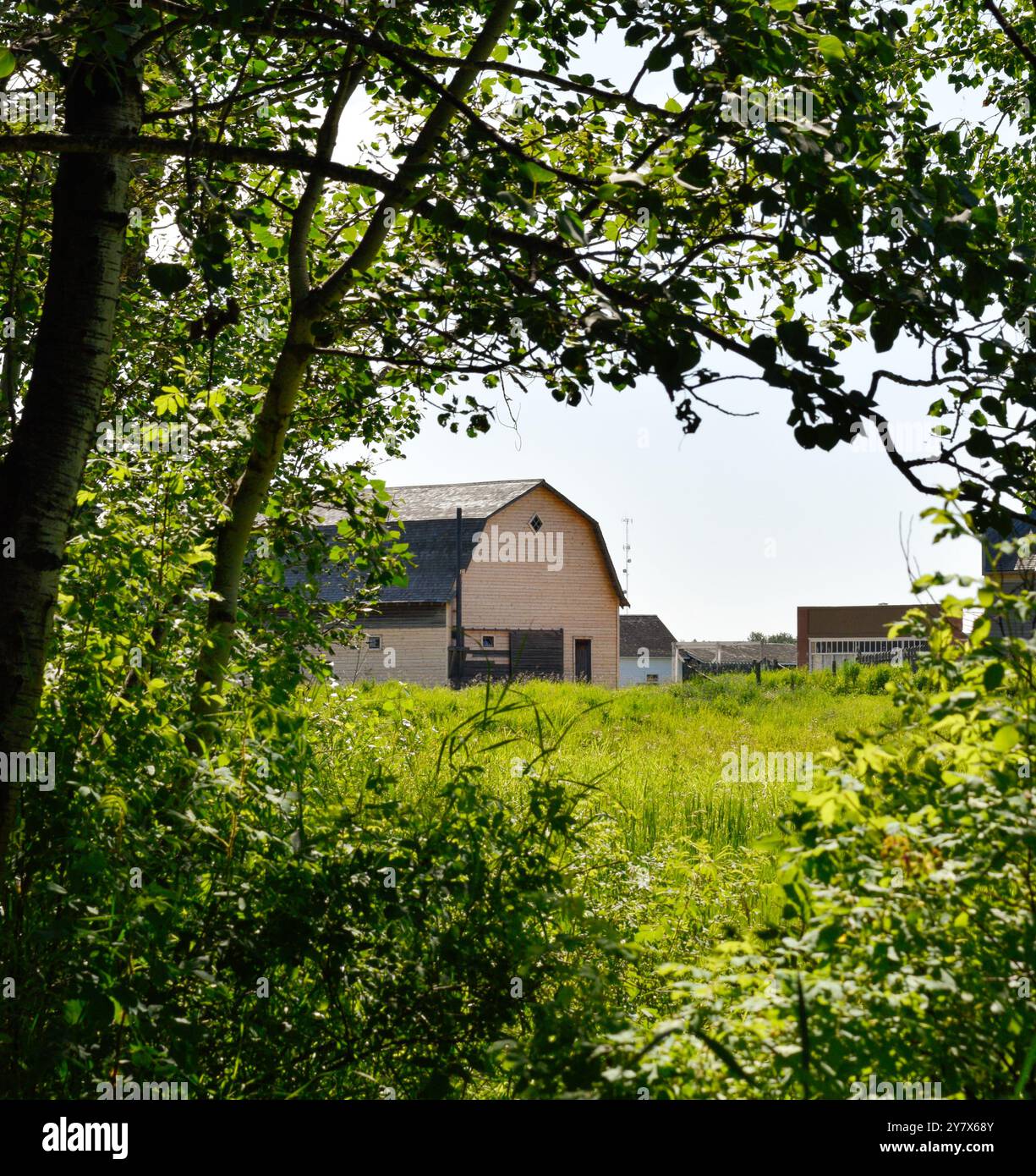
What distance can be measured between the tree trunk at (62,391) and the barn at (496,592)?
1075 inches

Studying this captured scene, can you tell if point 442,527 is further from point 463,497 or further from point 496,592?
point 496,592

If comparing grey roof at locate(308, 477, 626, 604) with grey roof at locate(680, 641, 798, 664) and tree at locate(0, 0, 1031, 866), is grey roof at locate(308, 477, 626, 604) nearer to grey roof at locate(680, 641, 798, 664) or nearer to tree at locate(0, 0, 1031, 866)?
tree at locate(0, 0, 1031, 866)

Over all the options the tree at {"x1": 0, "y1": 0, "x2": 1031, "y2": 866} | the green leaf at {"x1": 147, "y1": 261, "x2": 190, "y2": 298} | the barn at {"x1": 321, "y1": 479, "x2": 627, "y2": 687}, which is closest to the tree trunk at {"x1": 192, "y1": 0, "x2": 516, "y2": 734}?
the tree at {"x1": 0, "y1": 0, "x2": 1031, "y2": 866}

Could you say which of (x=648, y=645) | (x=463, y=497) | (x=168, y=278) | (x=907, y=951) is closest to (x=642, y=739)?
(x=168, y=278)

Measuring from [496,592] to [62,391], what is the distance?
31.7 meters

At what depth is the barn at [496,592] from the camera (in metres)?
33.6

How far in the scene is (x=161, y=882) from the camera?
3.20 metres

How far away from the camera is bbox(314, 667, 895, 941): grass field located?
15.7 feet

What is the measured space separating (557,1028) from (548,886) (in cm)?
93

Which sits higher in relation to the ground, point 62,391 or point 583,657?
point 62,391

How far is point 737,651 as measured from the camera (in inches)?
2692

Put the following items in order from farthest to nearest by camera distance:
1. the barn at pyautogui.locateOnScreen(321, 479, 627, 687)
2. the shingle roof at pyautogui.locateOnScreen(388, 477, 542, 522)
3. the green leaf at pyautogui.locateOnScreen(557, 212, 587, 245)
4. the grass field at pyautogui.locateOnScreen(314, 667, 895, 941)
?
1. the shingle roof at pyautogui.locateOnScreen(388, 477, 542, 522)
2. the barn at pyautogui.locateOnScreen(321, 479, 627, 687)
3. the grass field at pyautogui.locateOnScreen(314, 667, 895, 941)
4. the green leaf at pyautogui.locateOnScreen(557, 212, 587, 245)

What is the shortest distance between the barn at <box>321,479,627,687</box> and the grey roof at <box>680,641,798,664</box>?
89.6ft

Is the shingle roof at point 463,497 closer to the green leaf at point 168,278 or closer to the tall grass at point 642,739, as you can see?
the tall grass at point 642,739
